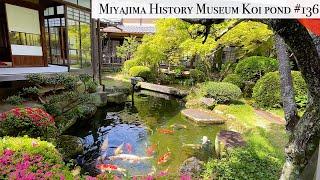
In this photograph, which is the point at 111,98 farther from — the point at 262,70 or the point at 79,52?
the point at 262,70

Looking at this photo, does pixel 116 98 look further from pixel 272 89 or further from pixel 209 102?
pixel 272 89

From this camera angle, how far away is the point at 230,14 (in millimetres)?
2236

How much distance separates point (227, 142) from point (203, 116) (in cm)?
356

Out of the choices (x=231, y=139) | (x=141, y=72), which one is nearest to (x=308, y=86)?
(x=231, y=139)

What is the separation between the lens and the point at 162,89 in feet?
52.5

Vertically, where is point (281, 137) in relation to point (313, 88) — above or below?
below

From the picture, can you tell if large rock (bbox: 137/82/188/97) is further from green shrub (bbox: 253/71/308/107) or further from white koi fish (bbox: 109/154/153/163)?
white koi fish (bbox: 109/154/153/163)

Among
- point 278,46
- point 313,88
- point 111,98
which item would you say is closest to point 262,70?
point 111,98

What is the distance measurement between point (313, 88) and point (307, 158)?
98 cm

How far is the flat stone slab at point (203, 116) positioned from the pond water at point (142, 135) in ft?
0.77

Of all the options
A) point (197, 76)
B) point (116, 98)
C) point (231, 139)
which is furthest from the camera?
point (197, 76)

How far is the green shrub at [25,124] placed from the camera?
5.62m

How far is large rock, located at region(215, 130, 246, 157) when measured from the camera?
6.53 metres

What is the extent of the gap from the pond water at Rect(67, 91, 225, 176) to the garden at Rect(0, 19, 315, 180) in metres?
0.03
